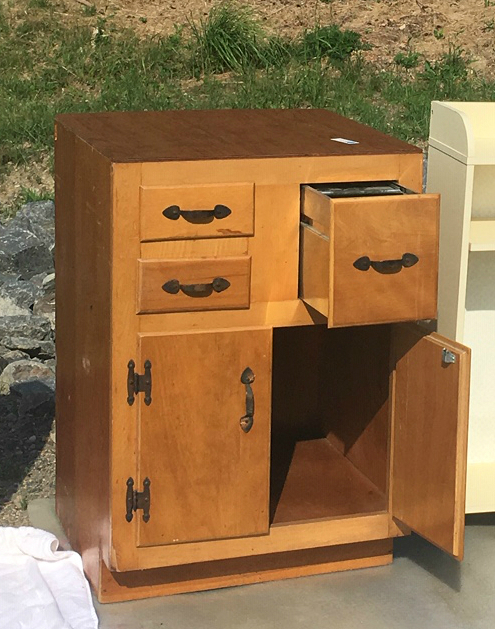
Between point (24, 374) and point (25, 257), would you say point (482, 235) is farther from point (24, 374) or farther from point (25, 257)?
point (25, 257)

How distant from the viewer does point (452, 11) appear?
9.73m

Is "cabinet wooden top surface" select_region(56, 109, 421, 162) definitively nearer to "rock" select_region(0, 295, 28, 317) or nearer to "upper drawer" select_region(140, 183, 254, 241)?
"upper drawer" select_region(140, 183, 254, 241)

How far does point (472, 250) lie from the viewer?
367cm

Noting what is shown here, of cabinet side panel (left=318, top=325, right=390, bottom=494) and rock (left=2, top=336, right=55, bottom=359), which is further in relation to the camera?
rock (left=2, top=336, right=55, bottom=359)

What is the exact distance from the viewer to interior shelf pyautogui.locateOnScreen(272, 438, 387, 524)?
368cm

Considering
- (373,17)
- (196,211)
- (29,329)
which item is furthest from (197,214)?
(373,17)

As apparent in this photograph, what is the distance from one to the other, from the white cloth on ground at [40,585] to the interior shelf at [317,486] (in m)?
0.62

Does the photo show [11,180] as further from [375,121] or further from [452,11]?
[452,11]

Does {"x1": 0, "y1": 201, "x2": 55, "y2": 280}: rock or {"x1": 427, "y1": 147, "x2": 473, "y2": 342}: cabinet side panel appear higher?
{"x1": 427, "y1": 147, "x2": 473, "y2": 342}: cabinet side panel

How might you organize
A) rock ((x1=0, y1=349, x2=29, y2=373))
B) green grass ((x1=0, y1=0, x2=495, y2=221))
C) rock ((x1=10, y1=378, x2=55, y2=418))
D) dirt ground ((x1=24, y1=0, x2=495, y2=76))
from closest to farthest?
rock ((x1=10, y1=378, x2=55, y2=418))
rock ((x1=0, y1=349, x2=29, y2=373))
green grass ((x1=0, y1=0, x2=495, y2=221))
dirt ground ((x1=24, y1=0, x2=495, y2=76))

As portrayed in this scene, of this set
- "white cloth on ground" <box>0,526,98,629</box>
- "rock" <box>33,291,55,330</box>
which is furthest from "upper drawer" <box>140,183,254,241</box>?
"rock" <box>33,291,55,330</box>

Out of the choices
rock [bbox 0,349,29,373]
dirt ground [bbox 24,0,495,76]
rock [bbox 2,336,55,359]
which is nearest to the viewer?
rock [bbox 0,349,29,373]

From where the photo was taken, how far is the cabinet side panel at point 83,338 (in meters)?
3.26

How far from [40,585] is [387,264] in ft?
4.51
